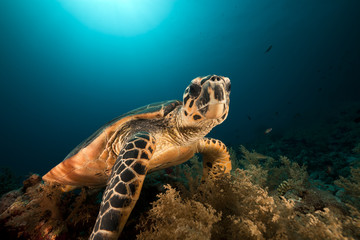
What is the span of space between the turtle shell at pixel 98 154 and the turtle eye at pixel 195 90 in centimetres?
63

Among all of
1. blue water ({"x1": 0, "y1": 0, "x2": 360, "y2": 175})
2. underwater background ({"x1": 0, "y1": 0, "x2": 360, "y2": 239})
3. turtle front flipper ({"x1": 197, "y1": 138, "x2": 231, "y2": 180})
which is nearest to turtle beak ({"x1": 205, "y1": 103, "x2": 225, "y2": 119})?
turtle front flipper ({"x1": 197, "y1": 138, "x2": 231, "y2": 180})

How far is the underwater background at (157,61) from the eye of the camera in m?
34.6

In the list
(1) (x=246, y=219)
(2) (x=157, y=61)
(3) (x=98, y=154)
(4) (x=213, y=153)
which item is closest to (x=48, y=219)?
(3) (x=98, y=154)

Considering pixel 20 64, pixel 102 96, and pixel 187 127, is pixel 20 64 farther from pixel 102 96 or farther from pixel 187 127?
pixel 187 127

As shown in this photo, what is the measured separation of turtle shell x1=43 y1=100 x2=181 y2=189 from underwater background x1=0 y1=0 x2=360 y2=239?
72.2 ft

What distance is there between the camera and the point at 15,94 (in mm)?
52406

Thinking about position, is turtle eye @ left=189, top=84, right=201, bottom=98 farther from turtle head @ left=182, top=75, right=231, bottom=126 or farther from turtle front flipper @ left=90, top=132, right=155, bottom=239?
turtle front flipper @ left=90, top=132, right=155, bottom=239

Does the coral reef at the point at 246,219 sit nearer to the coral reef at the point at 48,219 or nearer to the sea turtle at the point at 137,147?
the sea turtle at the point at 137,147

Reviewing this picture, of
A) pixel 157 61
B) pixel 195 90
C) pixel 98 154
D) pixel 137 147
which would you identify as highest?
pixel 157 61

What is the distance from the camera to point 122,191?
1.16 meters

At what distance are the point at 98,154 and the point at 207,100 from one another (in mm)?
1532

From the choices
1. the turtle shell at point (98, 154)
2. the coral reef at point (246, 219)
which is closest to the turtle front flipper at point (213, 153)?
the turtle shell at point (98, 154)

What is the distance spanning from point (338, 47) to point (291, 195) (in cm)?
5941

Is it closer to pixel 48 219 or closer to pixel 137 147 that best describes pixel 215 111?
pixel 137 147
